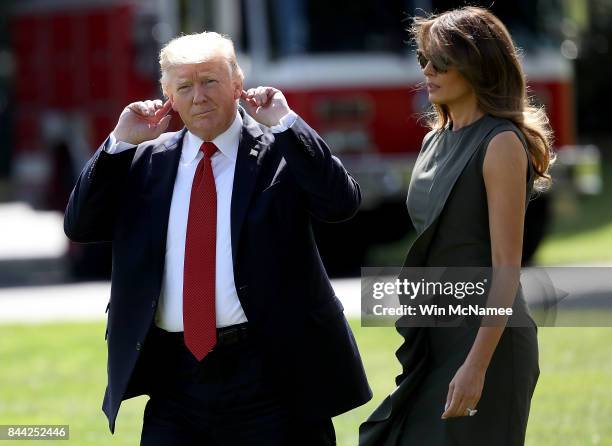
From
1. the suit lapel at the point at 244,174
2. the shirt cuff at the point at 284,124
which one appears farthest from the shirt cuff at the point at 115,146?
the shirt cuff at the point at 284,124

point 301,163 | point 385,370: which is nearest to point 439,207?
point 301,163

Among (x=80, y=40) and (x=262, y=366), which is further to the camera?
(x=80, y=40)

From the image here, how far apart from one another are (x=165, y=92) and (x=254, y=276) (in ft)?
2.27

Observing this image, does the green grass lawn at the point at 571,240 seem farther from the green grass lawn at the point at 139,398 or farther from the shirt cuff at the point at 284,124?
the shirt cuff at the point at 284,124

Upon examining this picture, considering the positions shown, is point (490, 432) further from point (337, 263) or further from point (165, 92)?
point (337, 263)

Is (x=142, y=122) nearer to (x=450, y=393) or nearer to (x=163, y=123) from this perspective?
(x=163, y=123)

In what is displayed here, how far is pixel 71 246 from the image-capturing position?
16.1 meters

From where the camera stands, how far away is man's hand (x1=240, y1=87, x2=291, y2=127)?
459 centimetres

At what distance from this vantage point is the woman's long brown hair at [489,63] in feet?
14.5

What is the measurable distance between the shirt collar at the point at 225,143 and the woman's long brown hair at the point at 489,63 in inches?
26.4

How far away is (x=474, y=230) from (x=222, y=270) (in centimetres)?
80

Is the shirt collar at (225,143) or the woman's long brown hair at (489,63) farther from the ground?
the woman's long brown hair at (489,63)

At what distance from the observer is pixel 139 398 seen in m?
9.11

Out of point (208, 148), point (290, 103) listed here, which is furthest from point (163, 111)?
point (290, 103)
